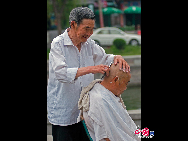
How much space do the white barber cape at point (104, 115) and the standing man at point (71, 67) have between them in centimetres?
15

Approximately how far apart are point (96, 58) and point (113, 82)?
428 millimetres

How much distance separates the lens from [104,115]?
2.19 metres

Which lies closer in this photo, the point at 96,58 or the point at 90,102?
the point at 90,102

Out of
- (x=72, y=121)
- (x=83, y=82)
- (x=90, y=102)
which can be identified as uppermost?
(x=83, y=82)

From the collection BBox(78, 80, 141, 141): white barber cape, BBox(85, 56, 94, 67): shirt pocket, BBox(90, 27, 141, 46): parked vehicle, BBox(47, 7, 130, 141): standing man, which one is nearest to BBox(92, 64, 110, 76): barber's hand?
BBox(47, 7, 130, 141): standing man

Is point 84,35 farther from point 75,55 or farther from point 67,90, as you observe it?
point 67,90

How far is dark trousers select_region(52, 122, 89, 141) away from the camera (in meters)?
2.45

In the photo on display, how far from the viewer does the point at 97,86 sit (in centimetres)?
237

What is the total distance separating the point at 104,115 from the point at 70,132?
1.52 feet

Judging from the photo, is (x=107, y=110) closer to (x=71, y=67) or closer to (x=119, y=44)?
(x=71, y=67)

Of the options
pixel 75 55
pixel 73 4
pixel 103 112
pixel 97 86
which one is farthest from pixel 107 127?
pixel 73 4

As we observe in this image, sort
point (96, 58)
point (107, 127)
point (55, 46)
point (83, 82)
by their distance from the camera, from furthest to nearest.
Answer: point (96, 58) < point (83, 82) < point (55, 46) < point (107, 127)

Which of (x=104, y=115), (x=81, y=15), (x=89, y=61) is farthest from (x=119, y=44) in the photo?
(x=104, y=115)

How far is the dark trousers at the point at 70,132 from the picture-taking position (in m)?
2.45
